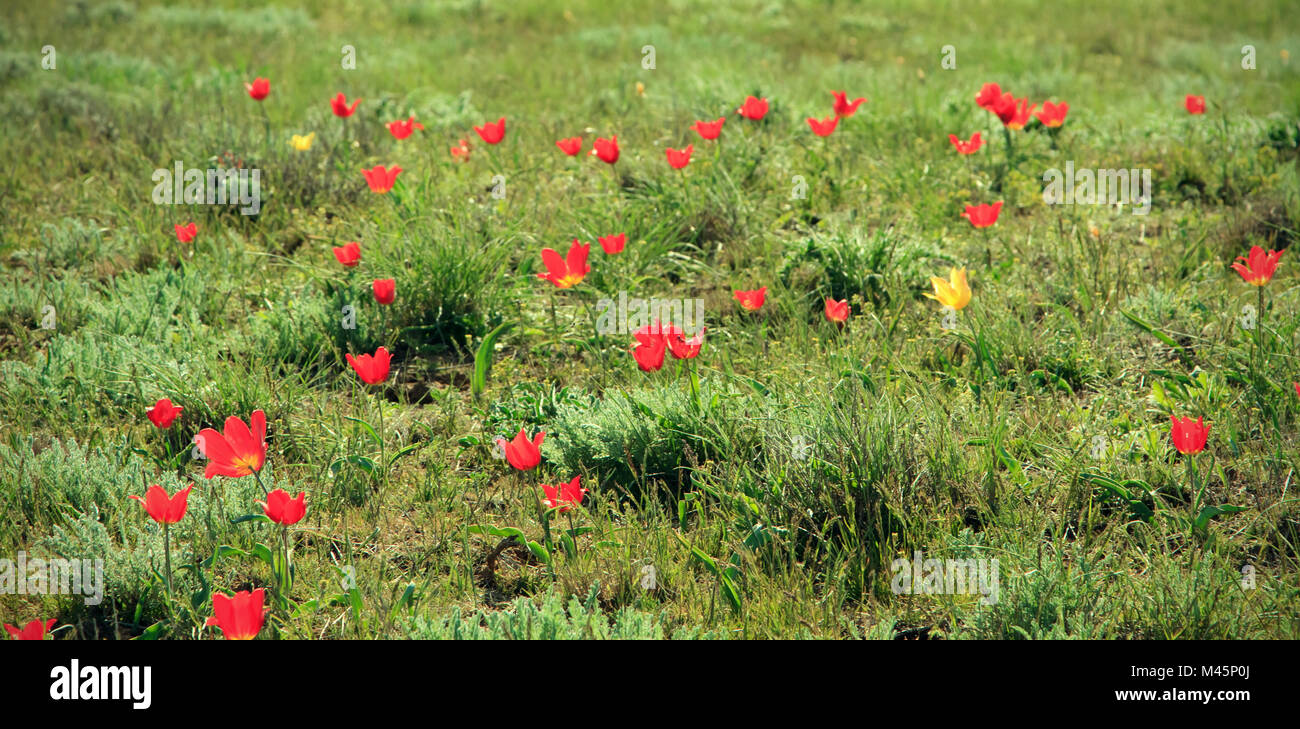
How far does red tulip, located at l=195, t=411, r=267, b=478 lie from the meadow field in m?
0.01

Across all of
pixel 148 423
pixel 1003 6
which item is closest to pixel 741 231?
pixel 148 423

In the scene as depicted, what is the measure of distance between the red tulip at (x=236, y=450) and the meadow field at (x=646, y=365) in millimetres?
12

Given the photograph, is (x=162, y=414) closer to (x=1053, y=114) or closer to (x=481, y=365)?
(x=481, y=365)

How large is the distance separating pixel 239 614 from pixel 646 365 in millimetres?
1430

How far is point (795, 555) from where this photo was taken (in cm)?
277

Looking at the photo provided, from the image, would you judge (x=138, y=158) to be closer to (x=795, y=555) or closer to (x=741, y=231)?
(x=741, y=231)

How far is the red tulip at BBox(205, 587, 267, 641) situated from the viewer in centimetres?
219

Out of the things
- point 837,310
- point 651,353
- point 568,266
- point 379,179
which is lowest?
point 651,353

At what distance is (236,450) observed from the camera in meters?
2.60

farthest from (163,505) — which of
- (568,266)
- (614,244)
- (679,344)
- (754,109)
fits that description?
(754,109)

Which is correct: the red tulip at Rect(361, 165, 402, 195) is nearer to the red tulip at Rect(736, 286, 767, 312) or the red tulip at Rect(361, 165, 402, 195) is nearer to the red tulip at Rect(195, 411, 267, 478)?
the red tulip at Rect(736, 286, 767, 312)

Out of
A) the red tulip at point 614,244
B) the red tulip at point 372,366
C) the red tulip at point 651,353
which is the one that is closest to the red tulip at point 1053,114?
the red tulip at point 614,244

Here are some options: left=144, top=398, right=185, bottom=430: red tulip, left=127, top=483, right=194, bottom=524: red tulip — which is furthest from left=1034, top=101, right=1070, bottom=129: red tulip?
left=127, top=483, right=194, bottom=524: red tulip
